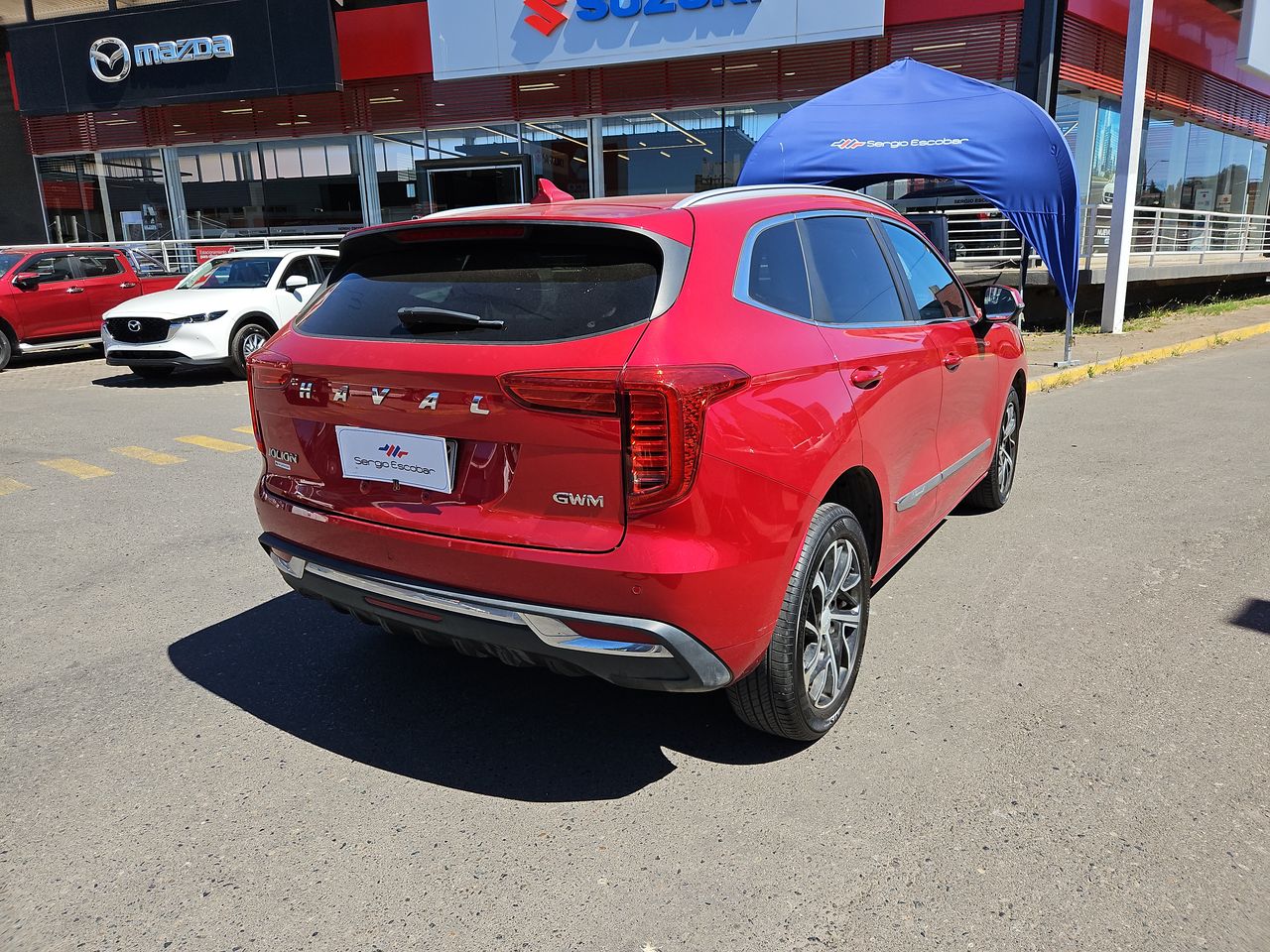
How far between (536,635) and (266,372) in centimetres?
138

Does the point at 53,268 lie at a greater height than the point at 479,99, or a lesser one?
lesser

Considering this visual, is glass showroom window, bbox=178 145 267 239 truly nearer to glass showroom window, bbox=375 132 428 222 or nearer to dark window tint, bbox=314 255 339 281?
glass showroom window, bbox=375 132 428 222

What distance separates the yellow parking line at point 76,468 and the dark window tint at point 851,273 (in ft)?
19.3

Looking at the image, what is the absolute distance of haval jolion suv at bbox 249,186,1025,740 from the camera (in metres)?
2.44

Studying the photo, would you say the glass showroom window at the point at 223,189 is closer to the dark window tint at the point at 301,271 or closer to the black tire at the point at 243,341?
the dark window tint at the point at 301,271

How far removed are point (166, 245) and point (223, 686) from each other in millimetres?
22003

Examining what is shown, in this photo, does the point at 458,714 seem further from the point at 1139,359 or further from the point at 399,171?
the point at 399,171

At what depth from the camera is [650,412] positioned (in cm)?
239

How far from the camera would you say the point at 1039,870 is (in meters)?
2.42

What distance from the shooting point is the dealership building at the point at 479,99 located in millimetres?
17172

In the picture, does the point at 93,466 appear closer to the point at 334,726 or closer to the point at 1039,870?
the point at 334,726

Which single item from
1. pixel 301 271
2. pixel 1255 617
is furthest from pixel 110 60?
pixel 1255 617

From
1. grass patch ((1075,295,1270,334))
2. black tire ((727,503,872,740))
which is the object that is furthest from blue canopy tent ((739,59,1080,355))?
black tire ((727,503,872,740))

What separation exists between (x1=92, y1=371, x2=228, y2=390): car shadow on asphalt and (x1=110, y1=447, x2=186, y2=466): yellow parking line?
417cm
